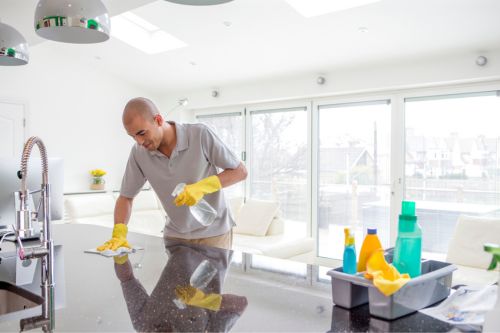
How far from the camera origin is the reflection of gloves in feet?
3.62

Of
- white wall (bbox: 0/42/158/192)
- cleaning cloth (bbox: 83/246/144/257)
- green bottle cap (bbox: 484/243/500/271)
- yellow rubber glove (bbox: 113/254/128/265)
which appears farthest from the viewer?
white wall (bbox: 0/42/158/192)

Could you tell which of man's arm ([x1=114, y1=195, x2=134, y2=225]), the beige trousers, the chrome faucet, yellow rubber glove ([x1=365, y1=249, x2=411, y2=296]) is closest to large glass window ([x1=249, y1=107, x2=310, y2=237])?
the beige trousers

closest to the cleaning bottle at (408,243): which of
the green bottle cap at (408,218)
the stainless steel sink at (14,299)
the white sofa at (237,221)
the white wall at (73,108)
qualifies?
the green bottle cap at (408,218)

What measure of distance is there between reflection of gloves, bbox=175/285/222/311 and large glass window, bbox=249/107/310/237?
4.48 m

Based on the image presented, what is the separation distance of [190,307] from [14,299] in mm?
665

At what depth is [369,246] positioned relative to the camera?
1097 mm

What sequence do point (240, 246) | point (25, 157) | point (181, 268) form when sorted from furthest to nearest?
point (240, 246) → point (181, 268) → point (25, 157)

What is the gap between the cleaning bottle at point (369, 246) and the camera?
3.57 feet

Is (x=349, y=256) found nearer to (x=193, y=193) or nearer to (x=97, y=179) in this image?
(x=193, y=193)

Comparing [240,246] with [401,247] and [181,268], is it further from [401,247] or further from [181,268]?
[401,247]

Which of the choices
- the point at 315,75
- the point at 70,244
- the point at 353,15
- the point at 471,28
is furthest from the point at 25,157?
the point at 315,75

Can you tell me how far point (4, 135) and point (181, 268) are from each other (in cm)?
498

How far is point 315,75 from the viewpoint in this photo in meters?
5.21

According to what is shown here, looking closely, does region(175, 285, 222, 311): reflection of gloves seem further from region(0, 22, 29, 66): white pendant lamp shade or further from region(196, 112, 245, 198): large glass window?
region(196, 112, 245, 198): large glass window
